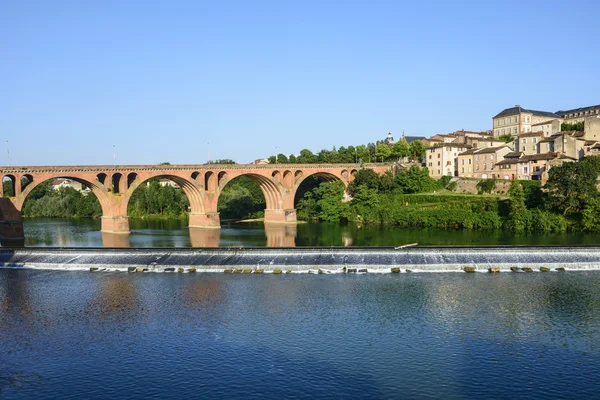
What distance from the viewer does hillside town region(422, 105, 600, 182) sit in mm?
80438

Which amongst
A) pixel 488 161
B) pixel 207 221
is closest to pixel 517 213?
pixel 488 161

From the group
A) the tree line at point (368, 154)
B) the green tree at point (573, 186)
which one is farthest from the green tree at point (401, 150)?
the green tree at point (573, 186)

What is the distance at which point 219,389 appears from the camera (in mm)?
23250

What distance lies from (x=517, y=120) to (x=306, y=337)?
304ft

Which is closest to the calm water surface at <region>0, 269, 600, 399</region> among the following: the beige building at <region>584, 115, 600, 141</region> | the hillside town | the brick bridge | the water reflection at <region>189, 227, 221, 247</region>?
the water reflection at <region>189, 227, 221, 247</region>

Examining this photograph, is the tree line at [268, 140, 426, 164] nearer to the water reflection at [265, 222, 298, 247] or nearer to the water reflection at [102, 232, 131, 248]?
the water reflection at [265, 222, 298, 247]

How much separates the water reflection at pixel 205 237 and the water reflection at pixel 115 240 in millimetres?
7424

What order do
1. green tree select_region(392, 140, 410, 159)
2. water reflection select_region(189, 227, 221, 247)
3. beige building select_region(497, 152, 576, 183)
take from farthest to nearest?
green tree select_region(392, 140, 410, 159), beige building select_region(497, 152, 576, 183), water reflection select_region(189, 227, 221, 247)

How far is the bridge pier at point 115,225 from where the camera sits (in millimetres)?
75500

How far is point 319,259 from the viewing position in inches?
1816

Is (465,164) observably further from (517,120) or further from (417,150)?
(517,120)

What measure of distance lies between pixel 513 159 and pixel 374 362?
2560 inches

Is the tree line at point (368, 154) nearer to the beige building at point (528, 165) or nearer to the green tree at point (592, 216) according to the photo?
the beige building at point (528, 165)

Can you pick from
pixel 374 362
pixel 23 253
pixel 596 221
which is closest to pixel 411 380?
pixel 374 362
